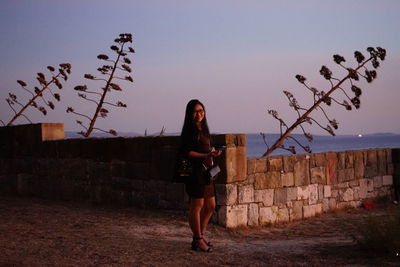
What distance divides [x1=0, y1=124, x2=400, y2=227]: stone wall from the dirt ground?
310 mm

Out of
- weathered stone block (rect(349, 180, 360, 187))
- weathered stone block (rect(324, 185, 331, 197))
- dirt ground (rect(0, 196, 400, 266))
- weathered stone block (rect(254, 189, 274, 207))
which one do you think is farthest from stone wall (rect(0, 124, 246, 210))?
weathered stone block (rect(349, 180, 360, 187))

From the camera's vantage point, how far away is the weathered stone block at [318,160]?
9525 millimetres

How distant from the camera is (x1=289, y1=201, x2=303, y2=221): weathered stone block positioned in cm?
901

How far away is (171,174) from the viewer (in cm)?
819

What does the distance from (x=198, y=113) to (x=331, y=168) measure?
497 cm

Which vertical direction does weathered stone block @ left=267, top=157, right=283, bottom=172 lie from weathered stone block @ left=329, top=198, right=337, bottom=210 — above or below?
above

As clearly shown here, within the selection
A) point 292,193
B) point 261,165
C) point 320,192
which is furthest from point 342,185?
point 261,165

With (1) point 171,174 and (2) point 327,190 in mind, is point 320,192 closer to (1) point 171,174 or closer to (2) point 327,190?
(2) point 327,190

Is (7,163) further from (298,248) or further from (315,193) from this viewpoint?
(298,248)

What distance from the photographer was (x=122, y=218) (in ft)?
25.8

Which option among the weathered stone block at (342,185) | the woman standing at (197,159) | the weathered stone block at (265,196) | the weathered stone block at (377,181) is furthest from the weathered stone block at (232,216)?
the weathered stone block at (377,181)

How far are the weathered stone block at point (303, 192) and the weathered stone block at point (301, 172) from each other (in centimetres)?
8

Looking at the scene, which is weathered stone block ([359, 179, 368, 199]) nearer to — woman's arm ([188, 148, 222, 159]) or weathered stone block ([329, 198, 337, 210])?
weathered stone block ([329, 198, 337, 210])

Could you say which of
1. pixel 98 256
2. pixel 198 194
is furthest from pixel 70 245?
A: pixel 198 194
